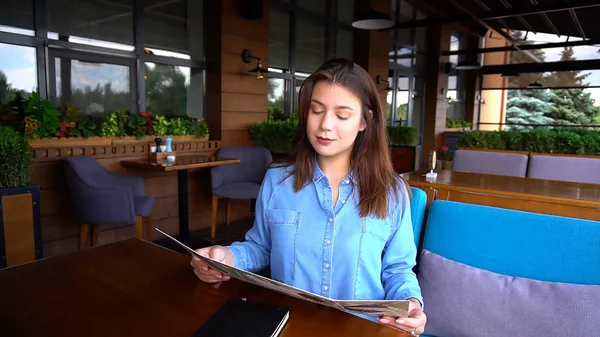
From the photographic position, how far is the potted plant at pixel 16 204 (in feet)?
8.66

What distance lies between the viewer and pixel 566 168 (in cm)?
337

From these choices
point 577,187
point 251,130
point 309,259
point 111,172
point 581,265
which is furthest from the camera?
point 251,130

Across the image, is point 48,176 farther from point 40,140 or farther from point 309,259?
point 309,259

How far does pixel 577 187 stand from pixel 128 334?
2.27 metres

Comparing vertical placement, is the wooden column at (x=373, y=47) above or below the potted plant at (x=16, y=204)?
above

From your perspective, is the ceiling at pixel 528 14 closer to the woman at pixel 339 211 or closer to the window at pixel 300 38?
the window at pixel 300 38

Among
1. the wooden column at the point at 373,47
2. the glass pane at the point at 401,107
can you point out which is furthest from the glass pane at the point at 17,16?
the glass pane at the point at 401,107

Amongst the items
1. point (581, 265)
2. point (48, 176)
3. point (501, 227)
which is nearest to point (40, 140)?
point (48, 176)

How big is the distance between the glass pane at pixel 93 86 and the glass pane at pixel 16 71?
0.22 meters

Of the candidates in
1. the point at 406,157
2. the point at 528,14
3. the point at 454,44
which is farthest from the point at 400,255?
the point at 454,44

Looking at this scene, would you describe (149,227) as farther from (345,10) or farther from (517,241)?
(345,10)

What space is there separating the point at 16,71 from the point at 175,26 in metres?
1.92

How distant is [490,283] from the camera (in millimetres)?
1424

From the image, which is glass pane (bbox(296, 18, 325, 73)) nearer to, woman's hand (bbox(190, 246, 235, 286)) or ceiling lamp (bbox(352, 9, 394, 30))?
ceiling lamp (bbox(352, 9, 394, 30))
